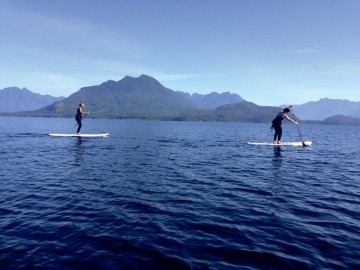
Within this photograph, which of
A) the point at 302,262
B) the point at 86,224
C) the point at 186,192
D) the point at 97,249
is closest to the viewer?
the point at 302,262

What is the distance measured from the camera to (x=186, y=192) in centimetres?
1756

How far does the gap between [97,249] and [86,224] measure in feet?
8.29

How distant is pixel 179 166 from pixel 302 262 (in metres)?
18.3

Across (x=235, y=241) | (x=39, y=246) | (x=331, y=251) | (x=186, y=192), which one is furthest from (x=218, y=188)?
(x=39, y=246)

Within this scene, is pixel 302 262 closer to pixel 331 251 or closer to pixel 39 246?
pixel 331 251

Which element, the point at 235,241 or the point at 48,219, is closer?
the point at 235,241

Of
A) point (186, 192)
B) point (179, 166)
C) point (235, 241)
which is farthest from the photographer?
point (179, 166)

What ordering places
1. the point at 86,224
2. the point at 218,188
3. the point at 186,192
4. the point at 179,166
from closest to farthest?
1. the point at 86,224
2. the point at 186,192
3. the point at 218,188
4. the point at 179,166

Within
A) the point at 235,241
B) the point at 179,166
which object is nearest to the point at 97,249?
the point at 235,241

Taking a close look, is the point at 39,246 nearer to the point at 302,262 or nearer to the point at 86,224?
the point at 86,224

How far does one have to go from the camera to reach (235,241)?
1080 cm

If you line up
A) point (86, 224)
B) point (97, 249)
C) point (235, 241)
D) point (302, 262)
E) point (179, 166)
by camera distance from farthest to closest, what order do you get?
point (179, 166) < point (86, 224) < point (235, 241) < point (97, 249) < point (302, 262)

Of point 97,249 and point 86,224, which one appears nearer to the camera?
point 97,249

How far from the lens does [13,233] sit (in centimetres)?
1124
